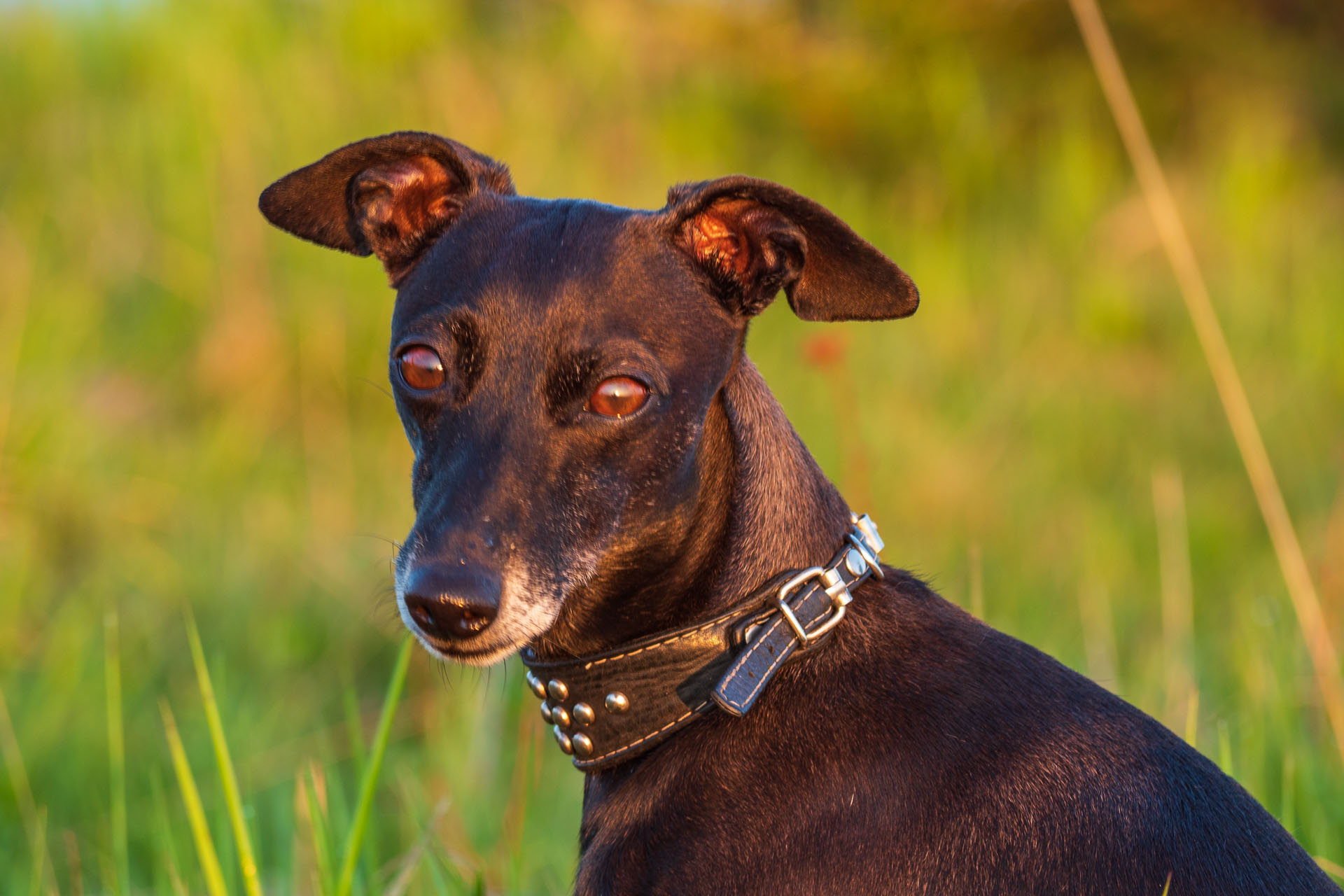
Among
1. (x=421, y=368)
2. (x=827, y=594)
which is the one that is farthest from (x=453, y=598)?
(x=827, y=594)

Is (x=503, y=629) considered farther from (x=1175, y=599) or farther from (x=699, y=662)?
(x=1175, y=599)

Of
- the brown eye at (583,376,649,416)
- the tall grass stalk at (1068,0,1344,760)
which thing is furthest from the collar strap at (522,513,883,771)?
the tall grass stalk at (1068,0,1344,760)

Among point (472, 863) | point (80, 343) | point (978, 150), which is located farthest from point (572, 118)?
point (472, 863)

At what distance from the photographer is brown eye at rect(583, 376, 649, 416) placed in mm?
2250

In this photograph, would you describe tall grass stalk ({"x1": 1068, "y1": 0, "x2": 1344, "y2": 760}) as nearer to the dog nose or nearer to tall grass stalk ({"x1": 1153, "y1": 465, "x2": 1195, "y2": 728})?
tall grass stalk ({"x1": 1153, "y1": 465, "x2": 1195, "y2": 728})

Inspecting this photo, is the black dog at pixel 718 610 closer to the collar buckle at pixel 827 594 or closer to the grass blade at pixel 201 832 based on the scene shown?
the collar buckle at pixel 827 594

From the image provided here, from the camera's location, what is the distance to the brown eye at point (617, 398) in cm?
225

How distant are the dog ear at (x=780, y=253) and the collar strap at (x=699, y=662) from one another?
52cm

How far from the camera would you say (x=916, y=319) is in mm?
8484

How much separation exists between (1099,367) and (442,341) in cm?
704

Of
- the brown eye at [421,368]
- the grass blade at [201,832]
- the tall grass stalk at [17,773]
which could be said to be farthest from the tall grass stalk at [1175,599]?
the tall grass stalk at [17,773]

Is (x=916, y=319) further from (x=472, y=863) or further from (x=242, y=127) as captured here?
(x=472, y=863)

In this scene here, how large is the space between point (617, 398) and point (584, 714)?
0.60 metres

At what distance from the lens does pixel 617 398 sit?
2252 millimetres
